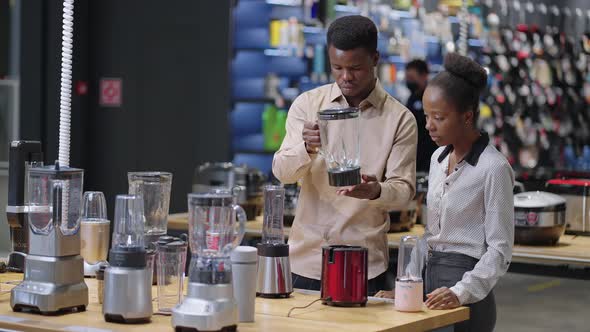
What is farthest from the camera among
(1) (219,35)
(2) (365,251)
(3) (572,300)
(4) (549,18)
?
(4) (549,18)

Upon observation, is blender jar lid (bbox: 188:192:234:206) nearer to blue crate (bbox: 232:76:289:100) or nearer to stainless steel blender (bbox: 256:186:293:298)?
stainless steel blender (bbox: 256:186:293:298)

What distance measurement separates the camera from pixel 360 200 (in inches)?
137

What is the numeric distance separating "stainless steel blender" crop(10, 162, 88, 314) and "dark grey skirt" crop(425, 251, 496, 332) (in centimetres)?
108

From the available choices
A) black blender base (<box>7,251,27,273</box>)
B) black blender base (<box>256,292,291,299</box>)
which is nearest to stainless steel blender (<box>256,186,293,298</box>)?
black blender base (<box>256,292,291,299</box>)

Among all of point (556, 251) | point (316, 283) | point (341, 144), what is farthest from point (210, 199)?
point (556, 251)

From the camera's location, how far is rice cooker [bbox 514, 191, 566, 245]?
4863 mm

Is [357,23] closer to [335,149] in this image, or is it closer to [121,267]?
[335,149]

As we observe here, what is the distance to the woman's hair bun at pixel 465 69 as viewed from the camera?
10.9ft

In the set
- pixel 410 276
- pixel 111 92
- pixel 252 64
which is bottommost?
pixel 410 276

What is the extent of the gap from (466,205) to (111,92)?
659cm

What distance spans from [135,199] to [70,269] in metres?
0.26

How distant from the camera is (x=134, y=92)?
9.37 metres

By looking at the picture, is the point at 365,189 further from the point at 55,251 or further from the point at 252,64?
the point at 252,64

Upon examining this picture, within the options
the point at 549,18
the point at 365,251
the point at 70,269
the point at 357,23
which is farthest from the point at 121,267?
the point at 549,18
